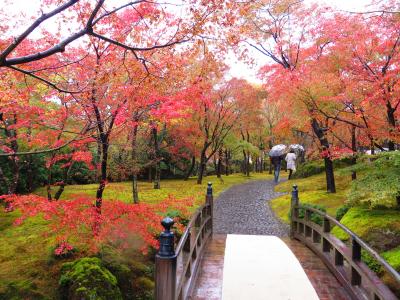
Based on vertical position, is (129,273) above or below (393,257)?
below

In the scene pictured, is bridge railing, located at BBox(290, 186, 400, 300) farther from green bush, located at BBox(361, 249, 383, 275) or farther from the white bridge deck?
the white bridge deck

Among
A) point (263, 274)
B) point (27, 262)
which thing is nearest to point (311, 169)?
point (263, 274)

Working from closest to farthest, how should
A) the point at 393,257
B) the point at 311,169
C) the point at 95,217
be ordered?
1. the point at 393,257
2. the point at 95,217
3. the point at 311,169

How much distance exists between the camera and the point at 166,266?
392 centimetres

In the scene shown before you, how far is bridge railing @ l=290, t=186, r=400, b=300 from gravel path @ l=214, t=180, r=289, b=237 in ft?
9.76

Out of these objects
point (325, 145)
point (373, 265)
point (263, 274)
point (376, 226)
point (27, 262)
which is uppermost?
point (325, 145)

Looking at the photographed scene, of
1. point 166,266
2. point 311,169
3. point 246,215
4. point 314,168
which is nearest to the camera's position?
point 166,266

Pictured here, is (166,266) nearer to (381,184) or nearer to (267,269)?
(267,269)

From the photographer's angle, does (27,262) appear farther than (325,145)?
No

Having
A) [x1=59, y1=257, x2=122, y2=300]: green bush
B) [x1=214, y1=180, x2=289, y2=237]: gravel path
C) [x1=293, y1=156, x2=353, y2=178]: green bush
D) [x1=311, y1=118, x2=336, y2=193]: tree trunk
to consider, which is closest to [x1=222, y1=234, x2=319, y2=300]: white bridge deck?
[x1=59, y1=257, x2=122, y2=300]: green bush

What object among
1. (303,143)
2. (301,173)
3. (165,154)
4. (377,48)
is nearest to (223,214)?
(377,48)

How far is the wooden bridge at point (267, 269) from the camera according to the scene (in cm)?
411

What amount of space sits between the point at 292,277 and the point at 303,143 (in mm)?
31221

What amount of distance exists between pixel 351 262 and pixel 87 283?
4.73 meters
